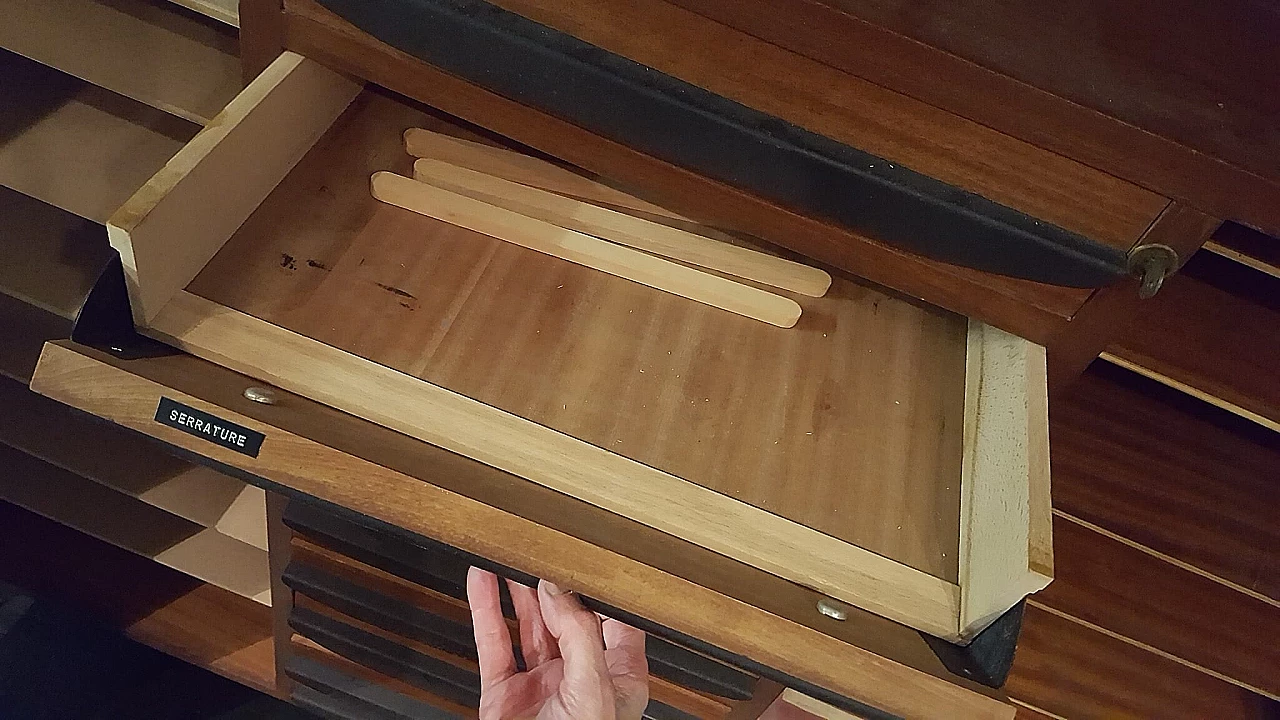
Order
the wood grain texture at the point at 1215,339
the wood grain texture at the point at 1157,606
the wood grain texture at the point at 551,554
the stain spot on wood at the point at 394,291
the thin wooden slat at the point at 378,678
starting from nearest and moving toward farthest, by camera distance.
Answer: the wood grain texture at the point at 551,554 → the stain spot on wood at the point at 394,291 → the wood grain texture at the point at 1215,339 → the wood grain texture at the point at 1157,606 → the thin wooden slat at the point at 378,678

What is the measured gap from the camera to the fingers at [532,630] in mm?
749

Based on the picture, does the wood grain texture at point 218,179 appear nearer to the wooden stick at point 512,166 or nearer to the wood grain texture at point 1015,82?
the wooden stick at point 512,166

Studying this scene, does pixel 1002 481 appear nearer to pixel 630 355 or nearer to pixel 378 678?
pixel 630 355

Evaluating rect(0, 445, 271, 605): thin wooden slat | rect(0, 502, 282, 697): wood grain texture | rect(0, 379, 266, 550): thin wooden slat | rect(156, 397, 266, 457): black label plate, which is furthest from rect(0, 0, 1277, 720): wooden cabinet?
rect(0, 502, 282, 697): wood grain texture

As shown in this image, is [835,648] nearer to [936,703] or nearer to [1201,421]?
[936,703]

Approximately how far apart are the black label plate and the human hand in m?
0.20

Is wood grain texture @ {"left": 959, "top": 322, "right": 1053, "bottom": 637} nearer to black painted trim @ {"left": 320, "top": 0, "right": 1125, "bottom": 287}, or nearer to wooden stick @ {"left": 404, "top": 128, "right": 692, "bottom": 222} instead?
black painted trim @ {"left": 320, "top": 0, "right": 1125, "bottom": 287}

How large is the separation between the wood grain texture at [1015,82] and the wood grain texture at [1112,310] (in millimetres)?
14

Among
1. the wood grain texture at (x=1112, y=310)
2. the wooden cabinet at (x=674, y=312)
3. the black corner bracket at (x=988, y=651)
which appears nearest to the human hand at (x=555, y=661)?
the wooden cabinet at (x=674, y=312)

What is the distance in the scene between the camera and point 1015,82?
18.7 inches

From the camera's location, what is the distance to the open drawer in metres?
0.50

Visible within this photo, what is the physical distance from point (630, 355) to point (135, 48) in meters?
0.42

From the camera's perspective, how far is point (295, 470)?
466mm

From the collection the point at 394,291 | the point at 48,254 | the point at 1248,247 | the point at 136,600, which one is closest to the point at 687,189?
the point at 394,291
